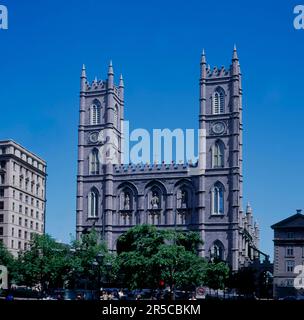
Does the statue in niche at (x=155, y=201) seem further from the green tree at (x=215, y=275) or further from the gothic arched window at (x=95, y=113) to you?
the green tree at (x=215, y=275)

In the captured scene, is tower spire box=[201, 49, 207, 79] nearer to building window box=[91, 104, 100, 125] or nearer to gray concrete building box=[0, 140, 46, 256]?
building window box=[91, 104, 100, 125]

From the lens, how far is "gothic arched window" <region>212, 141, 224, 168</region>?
105 meters

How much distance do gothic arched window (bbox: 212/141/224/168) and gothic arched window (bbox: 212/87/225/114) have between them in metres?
5.72

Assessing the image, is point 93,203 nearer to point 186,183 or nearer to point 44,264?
point 186,183

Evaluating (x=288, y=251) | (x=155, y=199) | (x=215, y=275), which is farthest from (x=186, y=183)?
(x=215, y=275)

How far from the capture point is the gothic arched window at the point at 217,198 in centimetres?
10312

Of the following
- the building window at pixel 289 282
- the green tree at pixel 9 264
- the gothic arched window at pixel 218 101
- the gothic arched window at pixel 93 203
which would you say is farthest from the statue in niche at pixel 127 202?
the building window at pixel 289 282

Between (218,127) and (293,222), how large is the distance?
20.7m

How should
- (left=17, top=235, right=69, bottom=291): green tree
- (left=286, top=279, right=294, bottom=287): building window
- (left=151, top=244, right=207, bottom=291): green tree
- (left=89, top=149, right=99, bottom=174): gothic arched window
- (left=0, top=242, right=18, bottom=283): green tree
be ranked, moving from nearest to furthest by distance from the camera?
(left=151, top=244, right=207, bottom=291): green tree < (left=17, top=235, right=69, bottom=291): green tree < (left=0, top=242, right=18, bottom=283): green tree < (left=286, top=279, right=294, bottom=287): building window < (left=89, top=149, right=99, bottom=174): gothic arched window

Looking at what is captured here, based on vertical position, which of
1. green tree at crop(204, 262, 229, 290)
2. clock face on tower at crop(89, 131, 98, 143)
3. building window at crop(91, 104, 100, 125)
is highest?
building window at crop(91, 104, 100, 125)

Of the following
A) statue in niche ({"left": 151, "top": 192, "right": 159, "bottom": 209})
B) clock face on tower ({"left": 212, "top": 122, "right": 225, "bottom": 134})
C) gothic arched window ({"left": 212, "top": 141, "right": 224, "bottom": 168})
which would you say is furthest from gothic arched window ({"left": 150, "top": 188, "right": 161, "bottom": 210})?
clock face on tower ({"left": 212, "top": 122, "right": 225, "bottom": 134})

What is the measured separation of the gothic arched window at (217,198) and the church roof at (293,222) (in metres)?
10.6

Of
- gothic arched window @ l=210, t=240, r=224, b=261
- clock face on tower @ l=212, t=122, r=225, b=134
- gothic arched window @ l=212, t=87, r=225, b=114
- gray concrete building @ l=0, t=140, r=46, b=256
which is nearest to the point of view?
gothic arched window @ l=210, t=240, r=224, b=261
